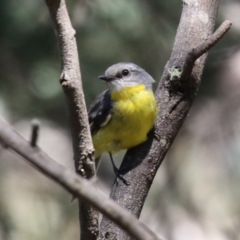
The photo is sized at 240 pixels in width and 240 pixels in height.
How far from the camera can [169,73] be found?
300cm

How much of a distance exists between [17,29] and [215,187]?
274 centimetres

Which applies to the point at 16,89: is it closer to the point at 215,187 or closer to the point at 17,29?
the point at 17,29

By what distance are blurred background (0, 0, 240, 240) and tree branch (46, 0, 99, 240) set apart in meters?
2.39

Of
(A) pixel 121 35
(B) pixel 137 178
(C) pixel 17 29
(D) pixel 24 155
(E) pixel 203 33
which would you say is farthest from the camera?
(A) pixel 121 35

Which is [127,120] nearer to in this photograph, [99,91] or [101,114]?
[101,114]

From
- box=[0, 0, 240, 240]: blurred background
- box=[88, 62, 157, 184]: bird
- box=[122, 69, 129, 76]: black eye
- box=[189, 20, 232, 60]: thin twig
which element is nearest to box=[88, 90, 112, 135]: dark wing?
box=[88, 62, 157, 184]: bird

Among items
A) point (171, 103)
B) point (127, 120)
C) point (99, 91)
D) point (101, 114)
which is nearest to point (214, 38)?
point (171, 103)

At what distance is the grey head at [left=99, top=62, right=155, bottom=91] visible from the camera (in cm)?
365

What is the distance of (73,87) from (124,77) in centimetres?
175

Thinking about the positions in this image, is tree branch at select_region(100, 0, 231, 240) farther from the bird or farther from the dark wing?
the dark wing

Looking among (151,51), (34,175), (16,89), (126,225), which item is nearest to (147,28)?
(151,51)

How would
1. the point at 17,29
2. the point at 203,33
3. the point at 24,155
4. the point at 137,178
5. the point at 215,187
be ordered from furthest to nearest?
the point at 215,187 < the point at 17,29 < the point at 203,33 < the point at 137,178 < the point at 24,155

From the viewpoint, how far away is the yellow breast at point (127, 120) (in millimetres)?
3270

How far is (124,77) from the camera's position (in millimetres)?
3707
